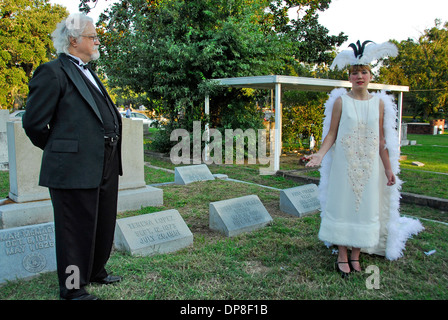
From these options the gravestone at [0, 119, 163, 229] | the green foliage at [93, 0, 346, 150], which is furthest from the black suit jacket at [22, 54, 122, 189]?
the green foliage at [93, 0, 346, 150]

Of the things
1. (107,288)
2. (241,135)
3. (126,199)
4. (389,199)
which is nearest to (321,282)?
(389,199)

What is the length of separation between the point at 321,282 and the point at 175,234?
171 cm

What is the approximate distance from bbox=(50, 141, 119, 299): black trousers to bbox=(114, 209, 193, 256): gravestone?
3.13ft

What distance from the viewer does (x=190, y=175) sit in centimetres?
804

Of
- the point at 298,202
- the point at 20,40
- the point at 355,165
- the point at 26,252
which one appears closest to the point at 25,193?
the point at 26,252

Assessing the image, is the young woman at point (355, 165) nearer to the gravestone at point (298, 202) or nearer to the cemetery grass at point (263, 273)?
the cemetery grass at point (263, 273)

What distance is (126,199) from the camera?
19.5 feet

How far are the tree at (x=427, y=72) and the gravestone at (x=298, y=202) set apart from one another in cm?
3409

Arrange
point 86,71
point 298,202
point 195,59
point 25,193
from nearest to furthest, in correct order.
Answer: point 86,71 → point 25,193 → point 298,202 → point 195,59

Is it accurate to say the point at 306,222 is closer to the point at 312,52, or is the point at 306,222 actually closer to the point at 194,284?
the point at 194,284

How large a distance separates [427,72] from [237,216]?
39367 mm

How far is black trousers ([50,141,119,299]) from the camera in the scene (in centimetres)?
270

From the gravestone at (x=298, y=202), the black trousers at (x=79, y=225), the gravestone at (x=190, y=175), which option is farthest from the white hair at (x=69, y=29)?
the gravestone at (x=190, y=175)

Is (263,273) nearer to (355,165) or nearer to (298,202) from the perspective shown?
(355,165)
